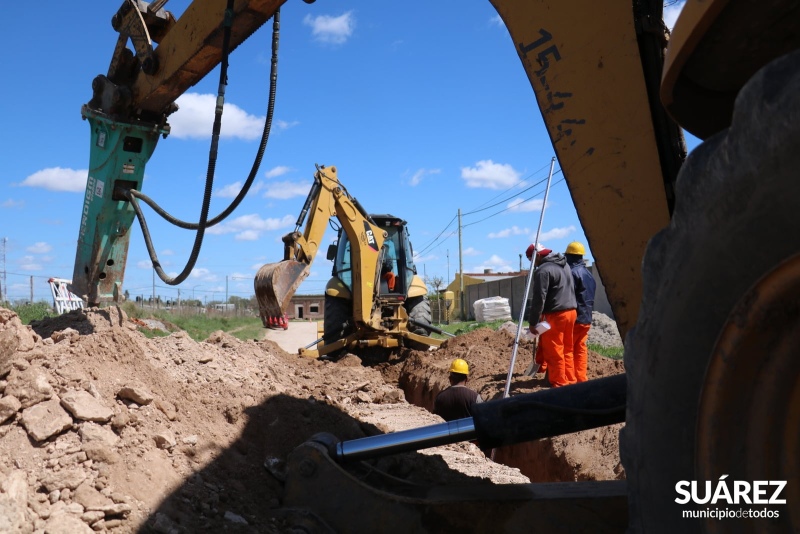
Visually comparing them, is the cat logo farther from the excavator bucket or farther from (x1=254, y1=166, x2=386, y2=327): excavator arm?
the excavator bucket

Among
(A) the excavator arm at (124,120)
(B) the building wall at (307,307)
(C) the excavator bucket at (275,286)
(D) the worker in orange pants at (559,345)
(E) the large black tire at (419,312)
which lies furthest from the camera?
(B) the building wall at (307,307)

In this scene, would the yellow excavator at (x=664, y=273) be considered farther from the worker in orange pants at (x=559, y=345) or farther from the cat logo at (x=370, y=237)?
the cat logo at (x=370, y=237)

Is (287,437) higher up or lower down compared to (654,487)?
lower down

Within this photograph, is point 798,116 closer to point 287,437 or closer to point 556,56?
point 556,56

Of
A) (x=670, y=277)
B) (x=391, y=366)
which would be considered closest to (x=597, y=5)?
(x=670, y=277)

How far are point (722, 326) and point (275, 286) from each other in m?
6.65

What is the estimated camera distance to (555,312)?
823 cm

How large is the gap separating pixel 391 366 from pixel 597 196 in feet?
34.0

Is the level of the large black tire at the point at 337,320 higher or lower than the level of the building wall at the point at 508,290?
lower

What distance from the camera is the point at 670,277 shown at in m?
1.55

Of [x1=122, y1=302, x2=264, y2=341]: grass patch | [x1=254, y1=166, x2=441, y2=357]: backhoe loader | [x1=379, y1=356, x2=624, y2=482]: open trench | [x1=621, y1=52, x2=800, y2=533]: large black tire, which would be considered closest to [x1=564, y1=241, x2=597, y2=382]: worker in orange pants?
[x1=379, y1=356, x2=624, y2=482]: open trench

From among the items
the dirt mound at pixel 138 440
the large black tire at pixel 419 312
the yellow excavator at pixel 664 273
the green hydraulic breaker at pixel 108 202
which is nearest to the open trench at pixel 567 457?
the dirt mound at pixel 138 440

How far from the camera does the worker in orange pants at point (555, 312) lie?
8.09m

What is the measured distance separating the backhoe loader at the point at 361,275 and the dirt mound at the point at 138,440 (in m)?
4.97
